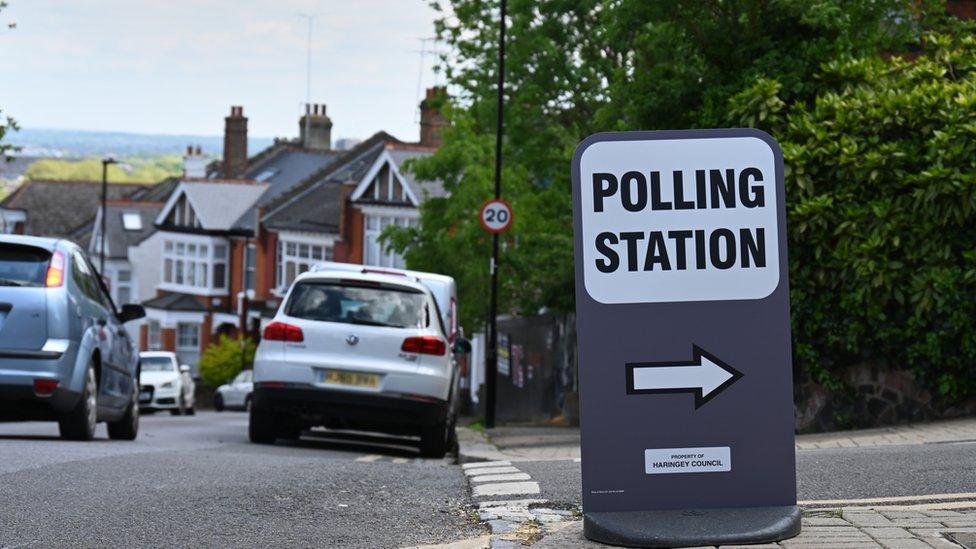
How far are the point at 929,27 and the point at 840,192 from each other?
266 inches

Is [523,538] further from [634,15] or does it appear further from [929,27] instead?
[929,27]

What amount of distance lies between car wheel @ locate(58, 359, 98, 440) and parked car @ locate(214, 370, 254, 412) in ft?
116

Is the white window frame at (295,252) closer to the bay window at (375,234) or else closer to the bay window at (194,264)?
the bay window at (375,234)

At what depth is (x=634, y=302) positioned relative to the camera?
21.5 ft

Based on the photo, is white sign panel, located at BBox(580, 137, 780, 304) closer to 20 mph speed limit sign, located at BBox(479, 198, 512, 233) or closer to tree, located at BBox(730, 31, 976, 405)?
tree, located at BBox(730, 31, 976, 405)

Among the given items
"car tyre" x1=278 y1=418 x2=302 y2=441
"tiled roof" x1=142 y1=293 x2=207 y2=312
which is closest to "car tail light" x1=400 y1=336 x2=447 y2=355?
"car tyre" x1=278 y1=418 x2=302 y2=441

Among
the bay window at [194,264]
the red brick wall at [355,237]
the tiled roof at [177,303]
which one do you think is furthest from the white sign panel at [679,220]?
the tiled roof at [177,303]

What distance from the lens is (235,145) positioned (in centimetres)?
7612

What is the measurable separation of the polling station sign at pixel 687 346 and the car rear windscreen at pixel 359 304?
7918mm

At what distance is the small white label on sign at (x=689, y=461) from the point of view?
658 centimetres

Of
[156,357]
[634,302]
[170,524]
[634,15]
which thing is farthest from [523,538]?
[156,357]

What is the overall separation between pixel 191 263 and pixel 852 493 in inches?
2463

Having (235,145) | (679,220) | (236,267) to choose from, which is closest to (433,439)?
(679,220)

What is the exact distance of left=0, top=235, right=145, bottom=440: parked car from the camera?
40.7ft
